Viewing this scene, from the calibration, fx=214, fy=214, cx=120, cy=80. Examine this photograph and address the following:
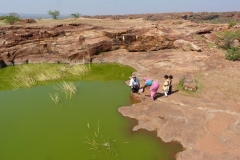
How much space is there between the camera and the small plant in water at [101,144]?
750 centimetres

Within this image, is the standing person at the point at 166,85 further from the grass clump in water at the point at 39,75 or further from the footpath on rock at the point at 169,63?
the grass clump in water at the point at 39,75

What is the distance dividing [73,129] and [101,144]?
1.87 m

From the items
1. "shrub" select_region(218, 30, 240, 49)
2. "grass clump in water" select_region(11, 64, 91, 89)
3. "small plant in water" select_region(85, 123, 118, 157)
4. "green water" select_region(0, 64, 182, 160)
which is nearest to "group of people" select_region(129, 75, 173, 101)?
"green water" select_region(0, 64, 182, 160)

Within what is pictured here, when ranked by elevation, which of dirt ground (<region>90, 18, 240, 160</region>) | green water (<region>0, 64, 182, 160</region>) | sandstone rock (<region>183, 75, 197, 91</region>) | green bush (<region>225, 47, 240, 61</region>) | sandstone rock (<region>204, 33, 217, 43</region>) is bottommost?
green water (<region>0, 64, 182, 160</region>)

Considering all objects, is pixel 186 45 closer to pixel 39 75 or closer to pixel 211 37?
pixel 211 37

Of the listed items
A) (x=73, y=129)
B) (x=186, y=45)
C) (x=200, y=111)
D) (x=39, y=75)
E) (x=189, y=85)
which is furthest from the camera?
(x=186, y=45)

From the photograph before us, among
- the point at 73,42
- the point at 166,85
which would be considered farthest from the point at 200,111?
the point at 73,42

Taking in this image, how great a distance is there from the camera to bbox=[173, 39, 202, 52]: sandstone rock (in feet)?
59.3

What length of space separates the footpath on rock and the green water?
640 mm

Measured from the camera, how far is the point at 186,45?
1884 centimetres

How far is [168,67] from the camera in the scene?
51.0 feet

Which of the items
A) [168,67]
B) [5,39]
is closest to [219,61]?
[168,67]

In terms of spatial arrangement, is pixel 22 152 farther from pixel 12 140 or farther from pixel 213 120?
pixel 213 120

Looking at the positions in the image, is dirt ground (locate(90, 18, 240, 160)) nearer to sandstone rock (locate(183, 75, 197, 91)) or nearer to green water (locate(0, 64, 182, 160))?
sandstone rock (locate(183, 75, 197, 91))
